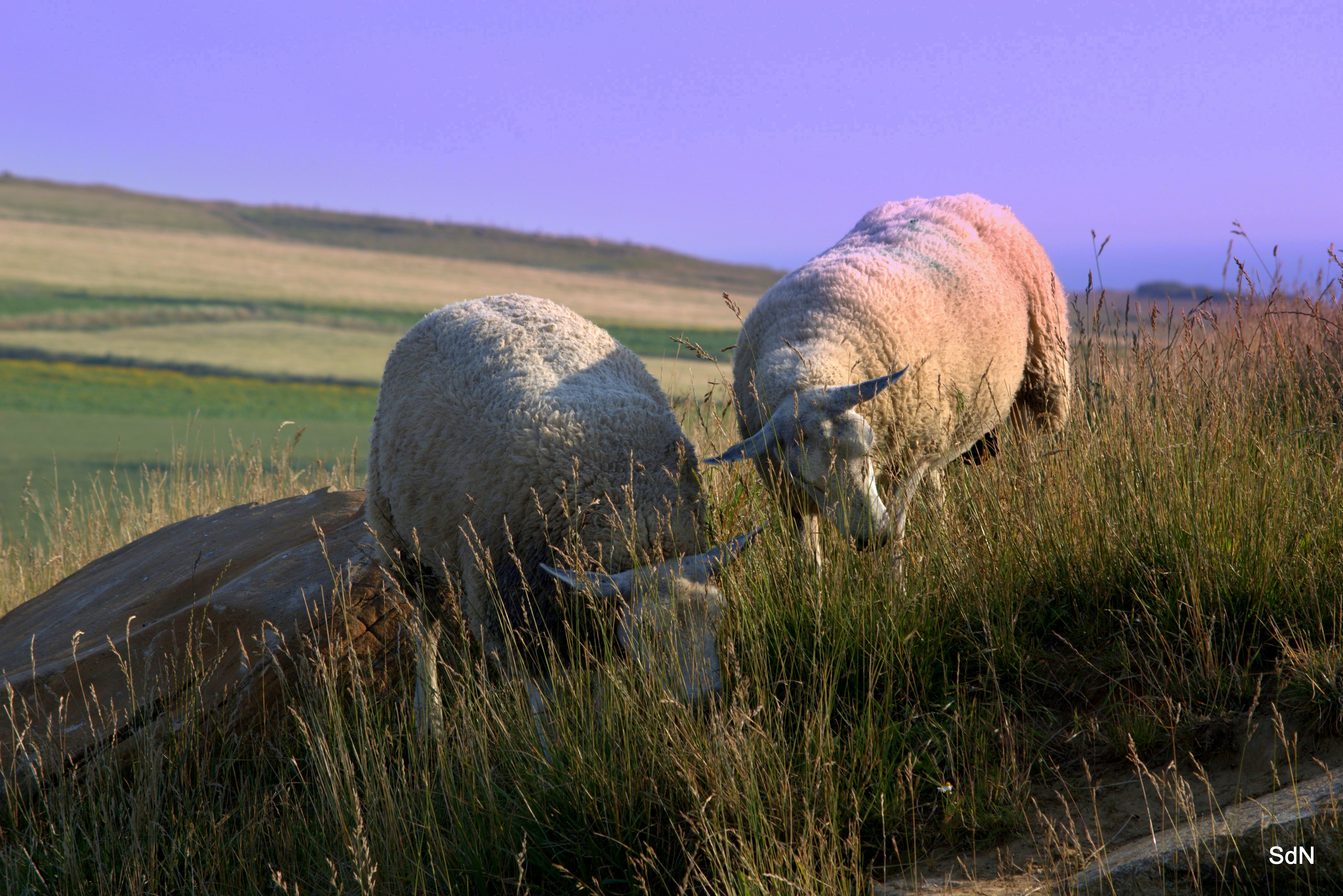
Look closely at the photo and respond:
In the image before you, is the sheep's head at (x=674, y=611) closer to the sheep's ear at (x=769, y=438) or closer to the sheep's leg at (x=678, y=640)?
the sheep's leg at (x=678, y=640)

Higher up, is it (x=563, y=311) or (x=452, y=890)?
(x=563, y=311)

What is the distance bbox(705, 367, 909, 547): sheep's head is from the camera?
341 cm

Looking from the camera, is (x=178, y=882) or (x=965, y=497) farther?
(x=965, y=497)

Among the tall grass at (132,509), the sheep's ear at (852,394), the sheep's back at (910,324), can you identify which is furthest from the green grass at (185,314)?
the sheep's ear at (852,394)

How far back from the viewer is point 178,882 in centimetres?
295

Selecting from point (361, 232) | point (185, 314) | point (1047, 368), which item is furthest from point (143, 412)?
point (361, 232)

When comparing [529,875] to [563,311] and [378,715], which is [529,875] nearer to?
[378,715]

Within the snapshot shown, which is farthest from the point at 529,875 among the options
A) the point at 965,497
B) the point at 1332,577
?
the point at 1332,577

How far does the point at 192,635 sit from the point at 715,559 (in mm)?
2484

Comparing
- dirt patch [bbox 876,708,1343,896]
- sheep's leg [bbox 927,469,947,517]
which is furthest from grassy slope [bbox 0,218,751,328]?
dirt patch [bbox 876,708,1343,896]

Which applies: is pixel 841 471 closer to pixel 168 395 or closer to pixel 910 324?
pixel 910 324

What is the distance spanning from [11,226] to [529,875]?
3491 inches

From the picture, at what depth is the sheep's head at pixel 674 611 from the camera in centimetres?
273

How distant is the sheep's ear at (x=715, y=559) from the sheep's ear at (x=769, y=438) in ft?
1.44
